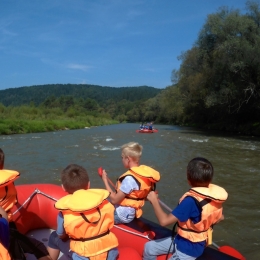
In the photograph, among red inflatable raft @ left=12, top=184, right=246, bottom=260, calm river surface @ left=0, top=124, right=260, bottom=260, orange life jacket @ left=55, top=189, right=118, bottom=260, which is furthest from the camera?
calm river surface @ left=0, top=124, right=260, bottom=260

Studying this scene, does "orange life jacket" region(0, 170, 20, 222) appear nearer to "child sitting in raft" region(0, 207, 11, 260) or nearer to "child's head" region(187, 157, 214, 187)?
"child sitting in raft" region(0, 207, 11, 260)

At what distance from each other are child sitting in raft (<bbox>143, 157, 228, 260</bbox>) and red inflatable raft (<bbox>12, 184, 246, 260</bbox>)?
417 mm

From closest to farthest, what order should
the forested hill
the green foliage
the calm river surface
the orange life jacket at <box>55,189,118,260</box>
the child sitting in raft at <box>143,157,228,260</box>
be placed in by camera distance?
the orange life jacket at <box>55,189,118,260</box> → the child sitting in raft at <box>143,157,228,260</box> → the calm river surface → the green foliage → the forested hill

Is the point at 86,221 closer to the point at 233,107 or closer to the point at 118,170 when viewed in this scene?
the point at 118,170

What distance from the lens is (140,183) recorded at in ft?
8.74

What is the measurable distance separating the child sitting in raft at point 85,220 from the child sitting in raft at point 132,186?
616mm

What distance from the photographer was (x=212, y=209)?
82.6 inches

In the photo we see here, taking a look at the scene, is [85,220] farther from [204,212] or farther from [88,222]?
[204,212]

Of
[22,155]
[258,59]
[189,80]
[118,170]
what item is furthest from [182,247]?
[189,80]

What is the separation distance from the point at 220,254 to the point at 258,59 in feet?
49.7

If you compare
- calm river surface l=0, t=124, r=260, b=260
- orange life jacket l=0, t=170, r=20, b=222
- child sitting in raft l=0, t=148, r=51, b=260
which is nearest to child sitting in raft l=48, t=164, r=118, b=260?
child sitting in raft l=0, t=148, r=51, b=260

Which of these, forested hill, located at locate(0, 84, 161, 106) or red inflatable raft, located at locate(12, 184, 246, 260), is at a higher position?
forested hill, located at locate(0, 84, 161, 106)

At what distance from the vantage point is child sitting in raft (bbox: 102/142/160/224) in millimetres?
2662

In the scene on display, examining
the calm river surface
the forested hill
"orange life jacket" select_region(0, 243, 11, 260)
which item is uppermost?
the forested hill
